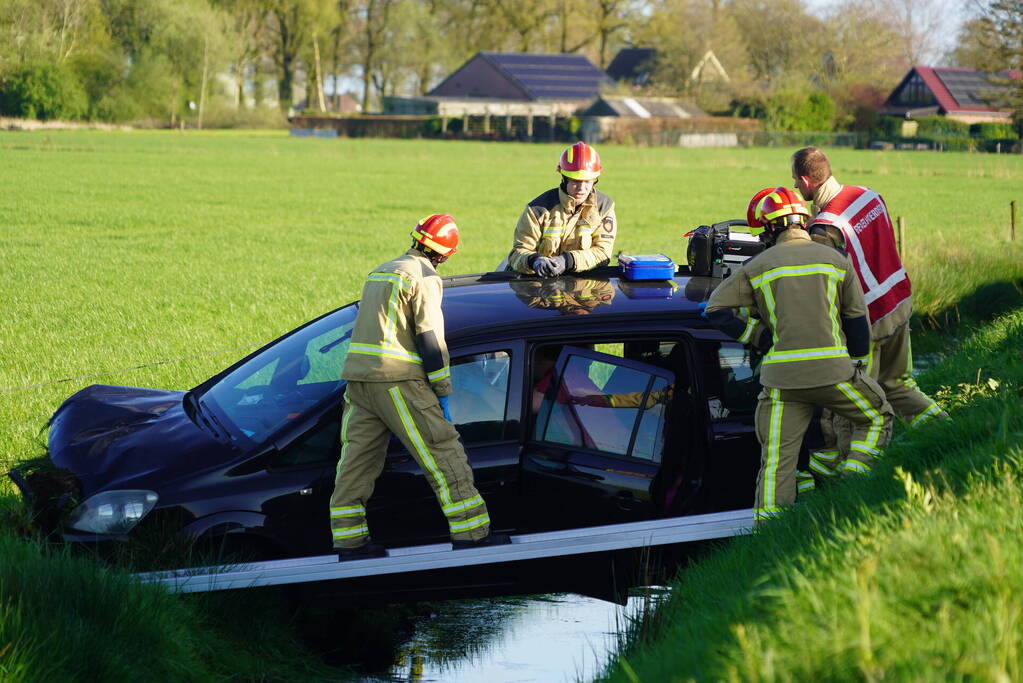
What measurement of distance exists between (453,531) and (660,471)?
982mm

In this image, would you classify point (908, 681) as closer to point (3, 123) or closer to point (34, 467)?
point (34, 467)

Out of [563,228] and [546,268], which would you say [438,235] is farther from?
[563,228]

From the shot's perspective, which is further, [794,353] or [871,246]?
[871,246]

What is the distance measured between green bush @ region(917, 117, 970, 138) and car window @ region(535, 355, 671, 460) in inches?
2796

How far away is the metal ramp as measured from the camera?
15.3ft

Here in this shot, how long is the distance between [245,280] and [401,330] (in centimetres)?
1188

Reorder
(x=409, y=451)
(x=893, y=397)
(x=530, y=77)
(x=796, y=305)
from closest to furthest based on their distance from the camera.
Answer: (x=409, y=451), (x=796, y=305), (x=893, y=397), (x=530, y=77)

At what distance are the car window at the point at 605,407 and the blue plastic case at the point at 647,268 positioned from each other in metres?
0.90

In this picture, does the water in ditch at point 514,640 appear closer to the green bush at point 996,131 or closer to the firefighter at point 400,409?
the firefighter at point 400,409

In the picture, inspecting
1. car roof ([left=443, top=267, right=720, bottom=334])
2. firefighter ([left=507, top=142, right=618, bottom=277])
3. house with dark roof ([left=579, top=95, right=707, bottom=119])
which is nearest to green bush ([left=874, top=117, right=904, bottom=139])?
house with dark roof ([left=579, top=95, right=707, bottom=119])

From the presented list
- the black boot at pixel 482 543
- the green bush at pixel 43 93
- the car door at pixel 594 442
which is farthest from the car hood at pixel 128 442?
the green bush at pixel 43 93

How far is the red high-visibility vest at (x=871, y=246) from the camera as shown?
625 cm

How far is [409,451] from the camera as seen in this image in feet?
16.2

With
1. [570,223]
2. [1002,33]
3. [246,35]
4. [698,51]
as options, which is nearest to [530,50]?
[698,51]
